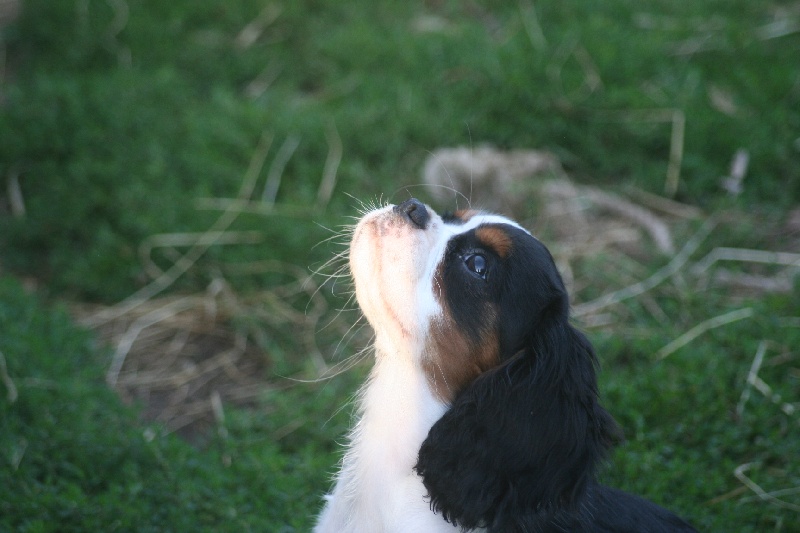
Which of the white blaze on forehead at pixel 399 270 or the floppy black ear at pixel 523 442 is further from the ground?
the white blaze on forehead at pixel 399 270

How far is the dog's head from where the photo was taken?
2641 millimetres

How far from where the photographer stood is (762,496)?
378cm

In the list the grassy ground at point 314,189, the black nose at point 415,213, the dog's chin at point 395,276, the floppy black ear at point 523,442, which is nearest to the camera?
the floppy black ear at point 523,442

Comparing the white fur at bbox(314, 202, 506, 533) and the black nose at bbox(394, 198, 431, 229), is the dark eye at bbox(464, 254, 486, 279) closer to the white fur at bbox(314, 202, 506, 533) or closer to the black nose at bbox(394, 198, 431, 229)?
the white fur at bbox(314, 202, 506, 533)

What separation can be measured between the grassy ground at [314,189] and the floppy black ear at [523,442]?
1166mm

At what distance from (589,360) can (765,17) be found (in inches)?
213

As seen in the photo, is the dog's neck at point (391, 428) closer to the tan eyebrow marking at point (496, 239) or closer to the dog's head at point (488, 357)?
the dog's head at point (488, 357)

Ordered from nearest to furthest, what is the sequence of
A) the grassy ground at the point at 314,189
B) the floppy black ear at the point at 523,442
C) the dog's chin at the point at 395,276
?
the floppy black ear at the point at 523,442 → the dog's chin at the point at 395,276 → the grassy ground at the point at 314,189

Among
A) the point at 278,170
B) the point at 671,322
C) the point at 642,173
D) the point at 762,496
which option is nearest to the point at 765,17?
the point at 642,173

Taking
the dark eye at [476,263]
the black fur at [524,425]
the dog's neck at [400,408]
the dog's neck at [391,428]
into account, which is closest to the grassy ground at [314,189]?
the dog's neck at [391,428]

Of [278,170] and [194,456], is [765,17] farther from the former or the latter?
[194,456]

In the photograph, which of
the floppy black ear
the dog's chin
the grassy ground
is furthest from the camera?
the grassy ground

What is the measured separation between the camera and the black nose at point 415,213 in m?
3.01

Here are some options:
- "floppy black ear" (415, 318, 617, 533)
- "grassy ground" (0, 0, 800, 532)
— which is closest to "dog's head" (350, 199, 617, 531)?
"floppy black ear" (415, 318, 617, 533)
